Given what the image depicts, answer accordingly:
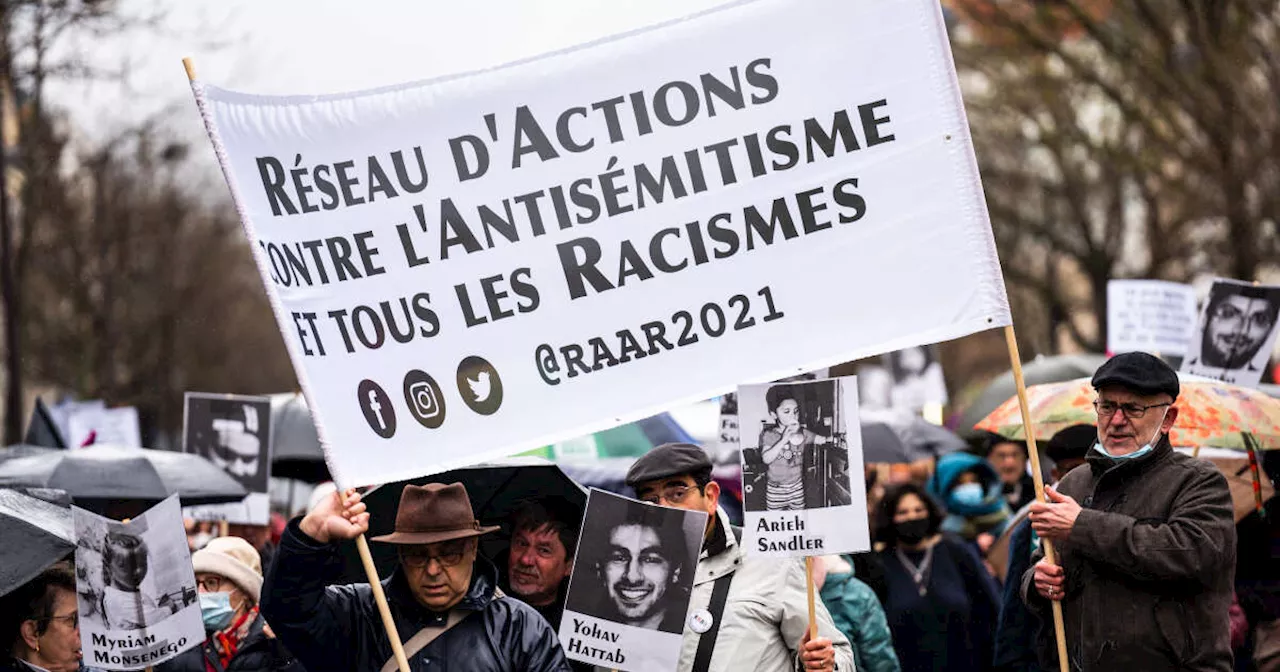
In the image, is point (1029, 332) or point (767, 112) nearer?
point (767, 112)

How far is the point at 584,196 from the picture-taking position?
5.90 m

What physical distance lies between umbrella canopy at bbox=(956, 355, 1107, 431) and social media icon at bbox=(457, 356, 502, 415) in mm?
8712

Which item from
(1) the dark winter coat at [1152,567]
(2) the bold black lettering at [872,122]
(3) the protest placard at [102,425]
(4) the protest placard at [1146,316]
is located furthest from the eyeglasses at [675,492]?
(3) the protest placard at [102,425]

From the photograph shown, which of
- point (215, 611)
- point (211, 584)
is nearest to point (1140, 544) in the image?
point (215, 611)

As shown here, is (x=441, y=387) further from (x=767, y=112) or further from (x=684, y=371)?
(x=767, y=112)

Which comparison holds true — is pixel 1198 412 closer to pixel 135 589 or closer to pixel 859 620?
pixel 859 620

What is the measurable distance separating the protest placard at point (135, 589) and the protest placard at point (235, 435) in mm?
5110

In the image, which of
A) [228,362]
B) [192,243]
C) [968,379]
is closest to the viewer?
[192,243]

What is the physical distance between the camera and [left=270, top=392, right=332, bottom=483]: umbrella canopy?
45.7 ft

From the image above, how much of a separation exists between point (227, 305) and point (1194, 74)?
113 ft

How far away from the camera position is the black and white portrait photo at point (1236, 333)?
1070 cm

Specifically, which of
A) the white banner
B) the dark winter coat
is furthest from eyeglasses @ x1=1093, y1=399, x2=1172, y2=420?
the white banner

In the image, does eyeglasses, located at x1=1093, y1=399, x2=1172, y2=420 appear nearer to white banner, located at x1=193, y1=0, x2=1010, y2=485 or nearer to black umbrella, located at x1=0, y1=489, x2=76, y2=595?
white banner, located at x1=193, y1=0, x2=1010, y2=485

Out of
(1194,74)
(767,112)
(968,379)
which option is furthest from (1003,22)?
(968,379)
